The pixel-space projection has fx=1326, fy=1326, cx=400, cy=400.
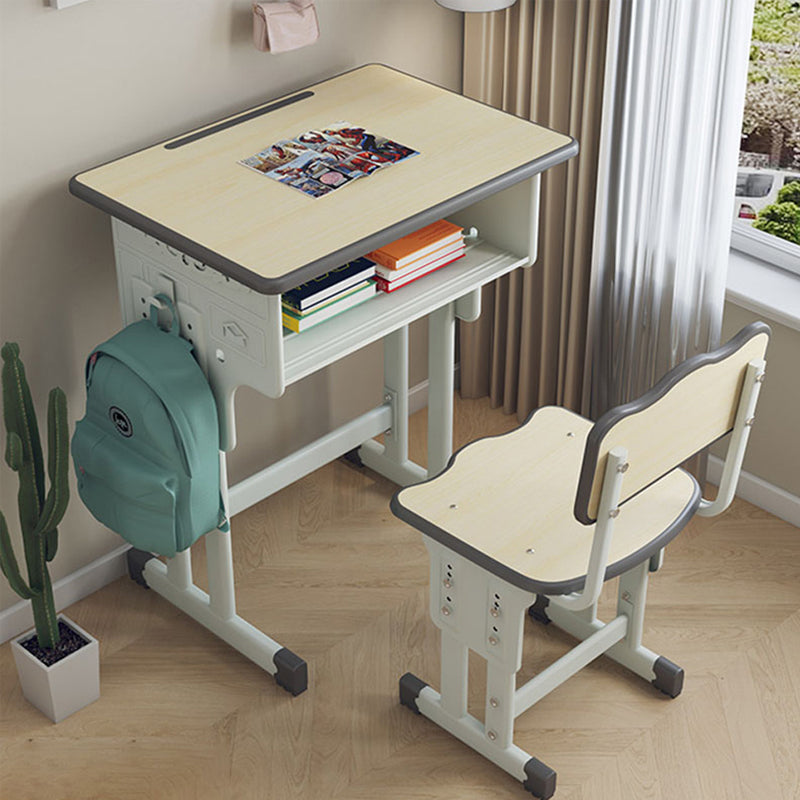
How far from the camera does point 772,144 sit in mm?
3453

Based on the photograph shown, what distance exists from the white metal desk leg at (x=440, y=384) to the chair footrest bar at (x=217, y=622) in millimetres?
566

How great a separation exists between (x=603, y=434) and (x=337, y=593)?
48.4 inches

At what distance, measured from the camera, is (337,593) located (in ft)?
10.4

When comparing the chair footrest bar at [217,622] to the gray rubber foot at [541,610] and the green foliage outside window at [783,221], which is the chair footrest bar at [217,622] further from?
the green foliage outside window at [783,221]

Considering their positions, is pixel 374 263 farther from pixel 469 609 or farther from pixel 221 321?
pixel 469 609

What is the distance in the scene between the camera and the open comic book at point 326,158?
2.63 metres

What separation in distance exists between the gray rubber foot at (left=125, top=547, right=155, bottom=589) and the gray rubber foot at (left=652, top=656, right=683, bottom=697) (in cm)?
121

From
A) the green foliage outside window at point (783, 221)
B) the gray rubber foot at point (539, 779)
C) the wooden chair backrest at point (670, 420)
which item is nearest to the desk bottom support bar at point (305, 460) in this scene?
the gray rubber foot at point (539, 779)

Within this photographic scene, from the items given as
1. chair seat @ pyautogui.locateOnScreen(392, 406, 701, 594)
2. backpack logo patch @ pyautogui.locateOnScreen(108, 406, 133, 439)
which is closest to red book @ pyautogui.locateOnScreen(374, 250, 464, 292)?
chair seat @ pyautogui.locateOnScreen(392, 406, 701, 594)

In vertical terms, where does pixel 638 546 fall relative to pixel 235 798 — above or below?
above

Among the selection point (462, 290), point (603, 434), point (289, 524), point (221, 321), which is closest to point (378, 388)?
point (289, 524)

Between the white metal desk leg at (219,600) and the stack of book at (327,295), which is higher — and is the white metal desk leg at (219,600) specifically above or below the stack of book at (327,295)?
below

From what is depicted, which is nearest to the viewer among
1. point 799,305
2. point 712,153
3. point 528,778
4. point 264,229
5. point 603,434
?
point 603,434

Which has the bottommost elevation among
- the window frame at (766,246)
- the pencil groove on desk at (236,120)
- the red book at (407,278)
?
the window frame at (766,246)
